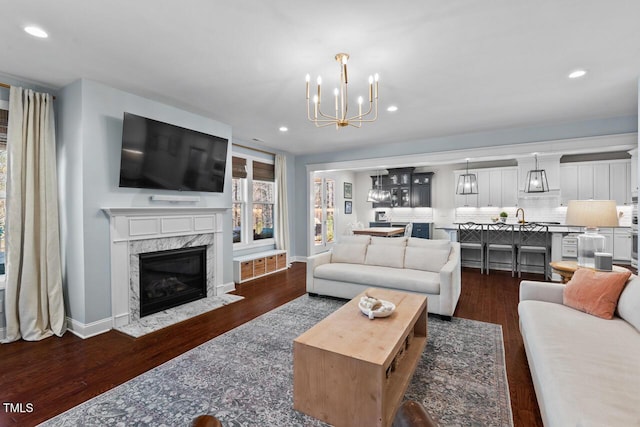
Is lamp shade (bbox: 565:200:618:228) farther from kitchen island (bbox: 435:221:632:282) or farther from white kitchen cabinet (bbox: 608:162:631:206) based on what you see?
white kitchen cabinet (bbox: 608:162:631:206)

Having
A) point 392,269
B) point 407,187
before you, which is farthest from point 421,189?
point 392,269

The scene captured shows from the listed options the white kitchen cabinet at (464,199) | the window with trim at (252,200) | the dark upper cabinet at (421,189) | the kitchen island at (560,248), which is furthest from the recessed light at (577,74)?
the dark upper cabinet at (421,189)

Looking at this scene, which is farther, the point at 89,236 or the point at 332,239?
the point at 332,239

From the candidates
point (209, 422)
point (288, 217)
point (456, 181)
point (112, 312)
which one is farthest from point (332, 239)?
point (209, 422)

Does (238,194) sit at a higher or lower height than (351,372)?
higher

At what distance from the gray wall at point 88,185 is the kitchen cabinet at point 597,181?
900cm

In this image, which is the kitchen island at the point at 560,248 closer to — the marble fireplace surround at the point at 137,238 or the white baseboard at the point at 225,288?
the white baseboard at the point at 225,288

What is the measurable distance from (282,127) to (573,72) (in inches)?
141

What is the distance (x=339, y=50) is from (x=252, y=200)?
12.7ft

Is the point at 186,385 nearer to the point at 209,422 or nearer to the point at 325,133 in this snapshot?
the point at 209,422

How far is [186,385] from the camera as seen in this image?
221 centimetres

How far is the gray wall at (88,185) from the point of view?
10.1 ft

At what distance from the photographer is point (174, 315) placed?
11.9ft

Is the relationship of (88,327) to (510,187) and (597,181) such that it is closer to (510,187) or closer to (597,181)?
(510,187)
